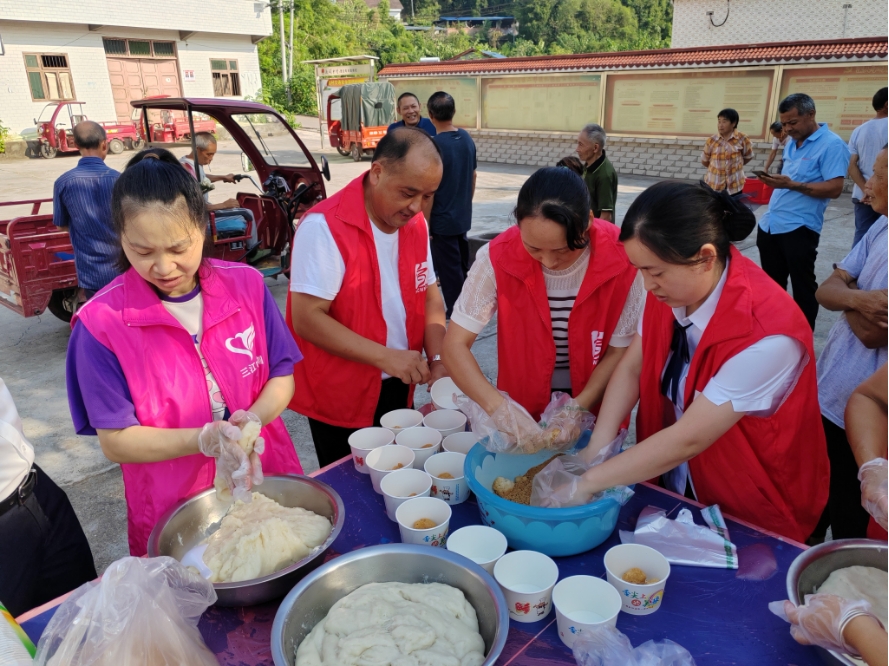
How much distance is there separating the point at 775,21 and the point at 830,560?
66.5 feet

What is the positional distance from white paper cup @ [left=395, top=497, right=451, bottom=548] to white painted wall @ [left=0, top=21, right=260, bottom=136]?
800 inches

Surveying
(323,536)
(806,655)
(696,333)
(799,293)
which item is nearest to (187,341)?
(323,536)

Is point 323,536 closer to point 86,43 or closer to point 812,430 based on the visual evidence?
point 812,430

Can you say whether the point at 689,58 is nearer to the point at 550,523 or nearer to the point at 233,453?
the point at 550,523

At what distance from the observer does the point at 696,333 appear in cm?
153

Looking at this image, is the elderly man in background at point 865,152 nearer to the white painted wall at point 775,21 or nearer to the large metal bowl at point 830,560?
the large metal bowl at point 830,560

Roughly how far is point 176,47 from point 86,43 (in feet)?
8.99

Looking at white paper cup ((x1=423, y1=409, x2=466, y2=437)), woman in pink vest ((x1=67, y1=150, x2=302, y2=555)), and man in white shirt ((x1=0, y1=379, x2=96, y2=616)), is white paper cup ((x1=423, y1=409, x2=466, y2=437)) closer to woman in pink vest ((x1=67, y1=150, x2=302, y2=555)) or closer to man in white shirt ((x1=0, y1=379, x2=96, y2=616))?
woman in pink vest ((x1=67, y1=150, x2=302, y2=555))

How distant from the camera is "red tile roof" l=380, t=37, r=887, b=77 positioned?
1066 centimetres

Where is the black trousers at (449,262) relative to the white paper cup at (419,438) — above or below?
below

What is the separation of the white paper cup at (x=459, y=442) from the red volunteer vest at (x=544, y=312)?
251mm

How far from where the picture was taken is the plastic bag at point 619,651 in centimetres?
106

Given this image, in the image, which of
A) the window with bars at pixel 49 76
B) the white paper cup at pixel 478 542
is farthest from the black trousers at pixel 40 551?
the window with bars at pixel 49 76

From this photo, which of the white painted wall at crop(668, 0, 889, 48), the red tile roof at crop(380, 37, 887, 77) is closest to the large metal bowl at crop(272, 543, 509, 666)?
the red tile roof at crop(380, 37, 887, 77)
